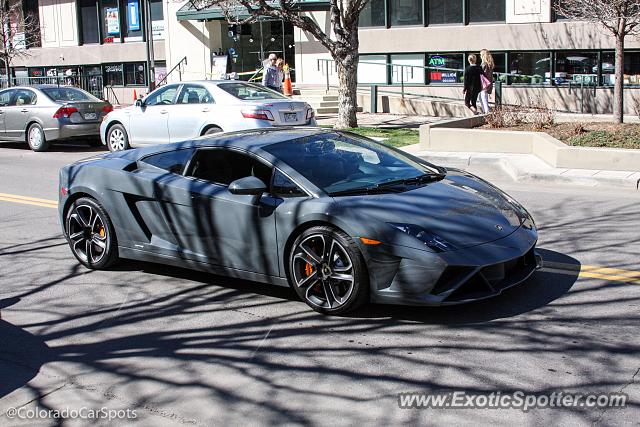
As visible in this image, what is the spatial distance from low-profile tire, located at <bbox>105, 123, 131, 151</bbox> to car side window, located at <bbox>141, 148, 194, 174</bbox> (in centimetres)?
992

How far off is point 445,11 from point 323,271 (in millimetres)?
21208

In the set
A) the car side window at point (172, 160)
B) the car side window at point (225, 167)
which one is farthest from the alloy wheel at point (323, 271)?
the car side window at point (172, 160)

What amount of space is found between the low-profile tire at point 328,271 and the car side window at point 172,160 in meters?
1.55

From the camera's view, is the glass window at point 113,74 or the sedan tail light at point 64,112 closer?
the sedan tail light at point 64,112

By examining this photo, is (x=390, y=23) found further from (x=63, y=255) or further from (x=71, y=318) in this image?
(x=71, y=318)

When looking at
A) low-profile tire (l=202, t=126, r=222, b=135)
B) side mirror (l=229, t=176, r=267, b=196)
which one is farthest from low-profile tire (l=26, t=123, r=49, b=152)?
side mirror (l=229, t=176, r=267, b=196)

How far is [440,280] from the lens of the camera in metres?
5.55

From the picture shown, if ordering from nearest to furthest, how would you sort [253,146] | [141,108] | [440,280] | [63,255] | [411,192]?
[440,280]
[411,192]
[253,146]
[63,255]
[141,108]

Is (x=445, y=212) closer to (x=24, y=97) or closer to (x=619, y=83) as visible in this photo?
(x=619, y=83)

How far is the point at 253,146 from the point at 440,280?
81.2 inches

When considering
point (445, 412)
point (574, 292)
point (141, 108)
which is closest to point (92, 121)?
point (141, 108)

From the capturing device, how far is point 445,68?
83.9 ft

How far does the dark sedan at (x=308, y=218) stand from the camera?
18.5ft

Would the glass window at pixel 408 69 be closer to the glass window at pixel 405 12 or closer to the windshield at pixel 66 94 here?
the glass window at pixel 405 12
